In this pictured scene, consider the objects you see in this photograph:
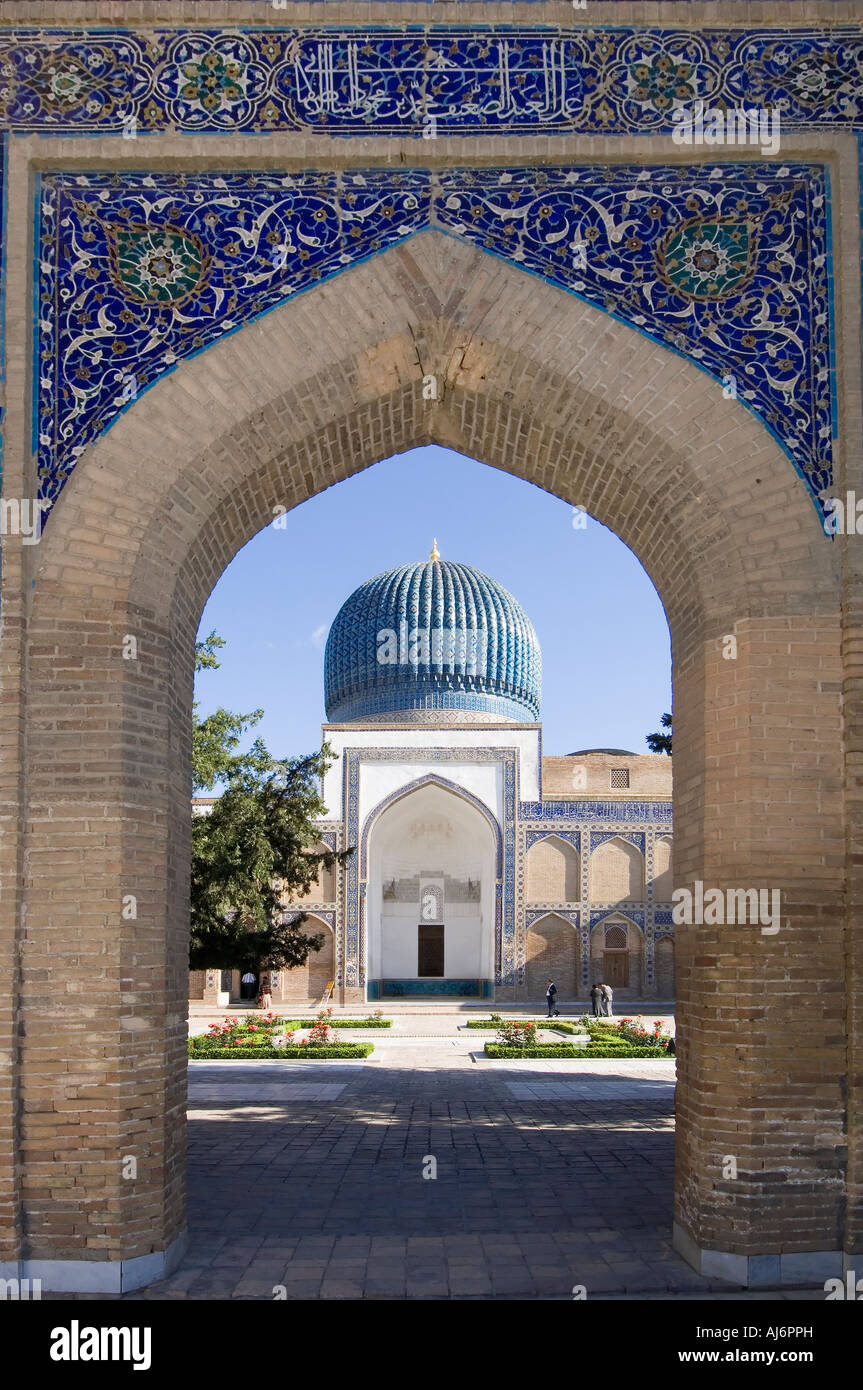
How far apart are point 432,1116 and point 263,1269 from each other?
4227 millimetres

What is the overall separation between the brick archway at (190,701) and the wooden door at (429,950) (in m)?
19.6

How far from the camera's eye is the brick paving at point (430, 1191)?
4.39 metres

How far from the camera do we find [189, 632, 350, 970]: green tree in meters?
10.5

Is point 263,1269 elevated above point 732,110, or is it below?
below

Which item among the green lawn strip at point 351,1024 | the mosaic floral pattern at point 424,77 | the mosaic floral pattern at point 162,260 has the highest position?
the mosaic floral pattern at point 424,77

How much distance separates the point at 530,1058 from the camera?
12992 mm

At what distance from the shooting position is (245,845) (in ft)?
35.2

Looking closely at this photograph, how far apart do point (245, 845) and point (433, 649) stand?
13.2 meters

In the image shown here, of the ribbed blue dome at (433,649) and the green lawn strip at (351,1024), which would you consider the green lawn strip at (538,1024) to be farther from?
the ribbed blue dome at (433,649)

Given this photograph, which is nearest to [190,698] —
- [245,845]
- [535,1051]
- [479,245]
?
[479,245]

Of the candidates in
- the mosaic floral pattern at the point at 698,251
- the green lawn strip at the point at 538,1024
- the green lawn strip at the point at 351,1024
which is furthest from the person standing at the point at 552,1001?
the mosaic floral pattern at the point at 698,251

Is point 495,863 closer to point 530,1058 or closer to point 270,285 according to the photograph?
point 530,1058
